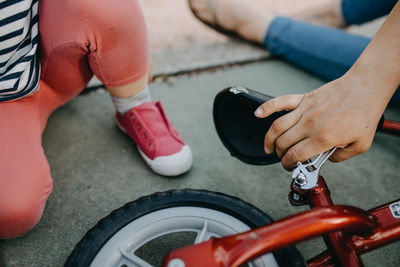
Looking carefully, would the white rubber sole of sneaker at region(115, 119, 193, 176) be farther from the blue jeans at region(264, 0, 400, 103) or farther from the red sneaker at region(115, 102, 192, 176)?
the blue jeans at region(264, 0, 400, 103)

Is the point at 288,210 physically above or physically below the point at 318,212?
below

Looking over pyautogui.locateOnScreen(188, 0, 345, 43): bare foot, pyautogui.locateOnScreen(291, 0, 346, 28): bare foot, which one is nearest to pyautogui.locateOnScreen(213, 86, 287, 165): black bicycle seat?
pyautogui.locateOnScreen(188, 0, 345, 43): bare foot

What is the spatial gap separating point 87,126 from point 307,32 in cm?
98

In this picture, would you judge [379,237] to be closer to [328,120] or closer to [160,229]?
[328,120]

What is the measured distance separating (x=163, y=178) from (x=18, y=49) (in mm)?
486

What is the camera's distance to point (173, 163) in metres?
0.92

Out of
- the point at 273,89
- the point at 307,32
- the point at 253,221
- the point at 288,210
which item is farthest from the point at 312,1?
the point at 253,221

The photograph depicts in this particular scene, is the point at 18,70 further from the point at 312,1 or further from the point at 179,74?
the point at 312,1

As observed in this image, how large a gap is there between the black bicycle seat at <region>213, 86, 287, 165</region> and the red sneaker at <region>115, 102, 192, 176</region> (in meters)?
0.17

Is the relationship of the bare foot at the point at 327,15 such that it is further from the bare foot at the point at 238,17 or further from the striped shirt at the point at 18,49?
the striped shirt at the point at 18,49

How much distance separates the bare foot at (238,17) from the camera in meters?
1.57

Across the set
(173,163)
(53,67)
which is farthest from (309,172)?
(53,67)

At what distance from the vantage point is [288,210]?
893mm

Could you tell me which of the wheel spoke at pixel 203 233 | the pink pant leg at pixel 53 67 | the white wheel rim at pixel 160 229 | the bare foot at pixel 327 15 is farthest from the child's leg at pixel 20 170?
the bare foot at pixel 327 15
